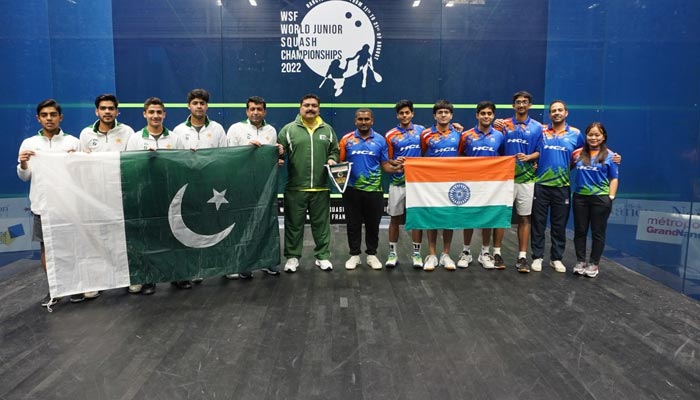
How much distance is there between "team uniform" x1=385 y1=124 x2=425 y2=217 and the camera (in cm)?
386

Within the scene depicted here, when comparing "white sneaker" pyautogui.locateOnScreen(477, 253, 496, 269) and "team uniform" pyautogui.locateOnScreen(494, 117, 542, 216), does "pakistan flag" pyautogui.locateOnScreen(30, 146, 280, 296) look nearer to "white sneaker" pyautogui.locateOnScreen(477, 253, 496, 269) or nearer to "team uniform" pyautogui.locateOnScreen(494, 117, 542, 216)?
"white sneaker" pyautogui.locateOnScreen(477, 253, 496, 269)

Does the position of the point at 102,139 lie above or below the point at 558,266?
above

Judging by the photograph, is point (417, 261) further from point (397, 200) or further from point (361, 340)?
point (361, 340)

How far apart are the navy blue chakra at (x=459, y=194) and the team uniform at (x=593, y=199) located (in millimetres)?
868

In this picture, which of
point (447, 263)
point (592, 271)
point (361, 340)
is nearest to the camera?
point (361, 340)

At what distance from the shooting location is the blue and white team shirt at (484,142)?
12.6 ft

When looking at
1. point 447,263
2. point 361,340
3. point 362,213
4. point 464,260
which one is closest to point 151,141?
point 362,213

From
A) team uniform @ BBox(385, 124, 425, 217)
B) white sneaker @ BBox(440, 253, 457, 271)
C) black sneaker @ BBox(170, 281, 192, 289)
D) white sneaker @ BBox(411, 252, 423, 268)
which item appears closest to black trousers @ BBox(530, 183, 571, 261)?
white sneaker @ BBox(440, 253, 457, 271)

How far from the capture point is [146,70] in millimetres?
5414

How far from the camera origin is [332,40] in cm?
548

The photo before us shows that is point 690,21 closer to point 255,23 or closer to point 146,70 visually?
point 255,23

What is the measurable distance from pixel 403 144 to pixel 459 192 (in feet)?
2.00

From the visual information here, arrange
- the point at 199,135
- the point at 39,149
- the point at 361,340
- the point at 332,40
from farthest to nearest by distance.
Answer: the point at 332,40
the point at 199,135
the point at 39,149
the point at 361,340

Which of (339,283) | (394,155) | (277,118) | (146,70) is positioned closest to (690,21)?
(394,155)
